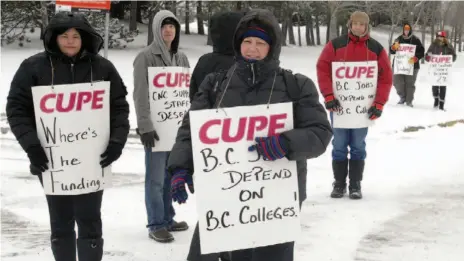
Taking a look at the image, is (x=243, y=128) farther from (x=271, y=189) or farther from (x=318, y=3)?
(x=318, y=3)

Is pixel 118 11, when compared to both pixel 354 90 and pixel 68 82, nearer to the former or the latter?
pixel 354 90

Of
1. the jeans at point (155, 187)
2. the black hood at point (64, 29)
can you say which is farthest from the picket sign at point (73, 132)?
the jeans at point (155, 187)

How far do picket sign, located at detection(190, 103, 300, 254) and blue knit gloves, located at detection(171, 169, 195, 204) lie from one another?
6 centimetres

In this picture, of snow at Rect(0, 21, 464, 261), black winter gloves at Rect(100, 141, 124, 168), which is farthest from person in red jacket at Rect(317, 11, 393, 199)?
black winter gloves at Rect(100, 141, 124, 168)

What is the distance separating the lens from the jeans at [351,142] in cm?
708

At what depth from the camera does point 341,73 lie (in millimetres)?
7043

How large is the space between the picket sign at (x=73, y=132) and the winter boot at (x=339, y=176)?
11.9 ft

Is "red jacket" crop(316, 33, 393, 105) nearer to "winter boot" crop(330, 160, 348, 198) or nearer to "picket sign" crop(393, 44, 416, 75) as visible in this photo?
"winter boot" crop(330, 160, 348, 198)

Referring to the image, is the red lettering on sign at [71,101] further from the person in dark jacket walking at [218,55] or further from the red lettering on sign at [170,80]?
the red lettering on sign at [170,80]

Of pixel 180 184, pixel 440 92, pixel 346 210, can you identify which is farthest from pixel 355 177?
pixel 440 92

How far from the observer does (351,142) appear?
23.5 feet

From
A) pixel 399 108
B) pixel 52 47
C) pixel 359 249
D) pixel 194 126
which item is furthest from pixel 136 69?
pixel 399 108

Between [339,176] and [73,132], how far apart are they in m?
3.91

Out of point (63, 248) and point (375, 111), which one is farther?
point (375, 111)
